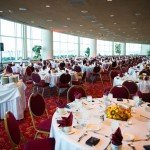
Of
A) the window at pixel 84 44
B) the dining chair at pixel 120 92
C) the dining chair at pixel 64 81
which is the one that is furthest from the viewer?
the window at pixel 84 44

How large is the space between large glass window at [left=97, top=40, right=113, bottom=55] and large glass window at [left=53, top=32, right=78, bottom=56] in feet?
30.6

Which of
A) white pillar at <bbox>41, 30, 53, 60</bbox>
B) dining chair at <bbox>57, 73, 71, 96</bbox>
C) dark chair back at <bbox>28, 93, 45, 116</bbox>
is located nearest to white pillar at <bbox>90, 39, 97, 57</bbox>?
white pillar at <bbox>41, 30, 53, 60</bbox>

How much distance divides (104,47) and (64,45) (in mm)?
17153

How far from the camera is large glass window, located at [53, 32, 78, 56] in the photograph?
27.8m

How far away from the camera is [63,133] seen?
3.03 m

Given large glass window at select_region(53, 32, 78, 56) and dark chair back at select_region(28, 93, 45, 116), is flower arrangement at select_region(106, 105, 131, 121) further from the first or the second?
large glass window at select_region(53, 32, 78, 56)

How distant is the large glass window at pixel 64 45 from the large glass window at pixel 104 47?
9328 mm

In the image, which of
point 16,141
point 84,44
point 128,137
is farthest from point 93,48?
point 128,137

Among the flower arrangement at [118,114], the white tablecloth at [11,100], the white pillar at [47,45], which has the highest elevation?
the white pillar at [47,45]

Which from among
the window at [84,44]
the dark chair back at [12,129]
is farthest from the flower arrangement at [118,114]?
the window at [84,44]

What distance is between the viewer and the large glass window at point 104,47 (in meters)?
43.1

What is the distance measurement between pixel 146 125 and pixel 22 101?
160 inches

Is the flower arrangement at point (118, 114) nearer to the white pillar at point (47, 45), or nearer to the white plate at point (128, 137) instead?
the white plate at point (128, 137)

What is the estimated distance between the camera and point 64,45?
29.8 metres
